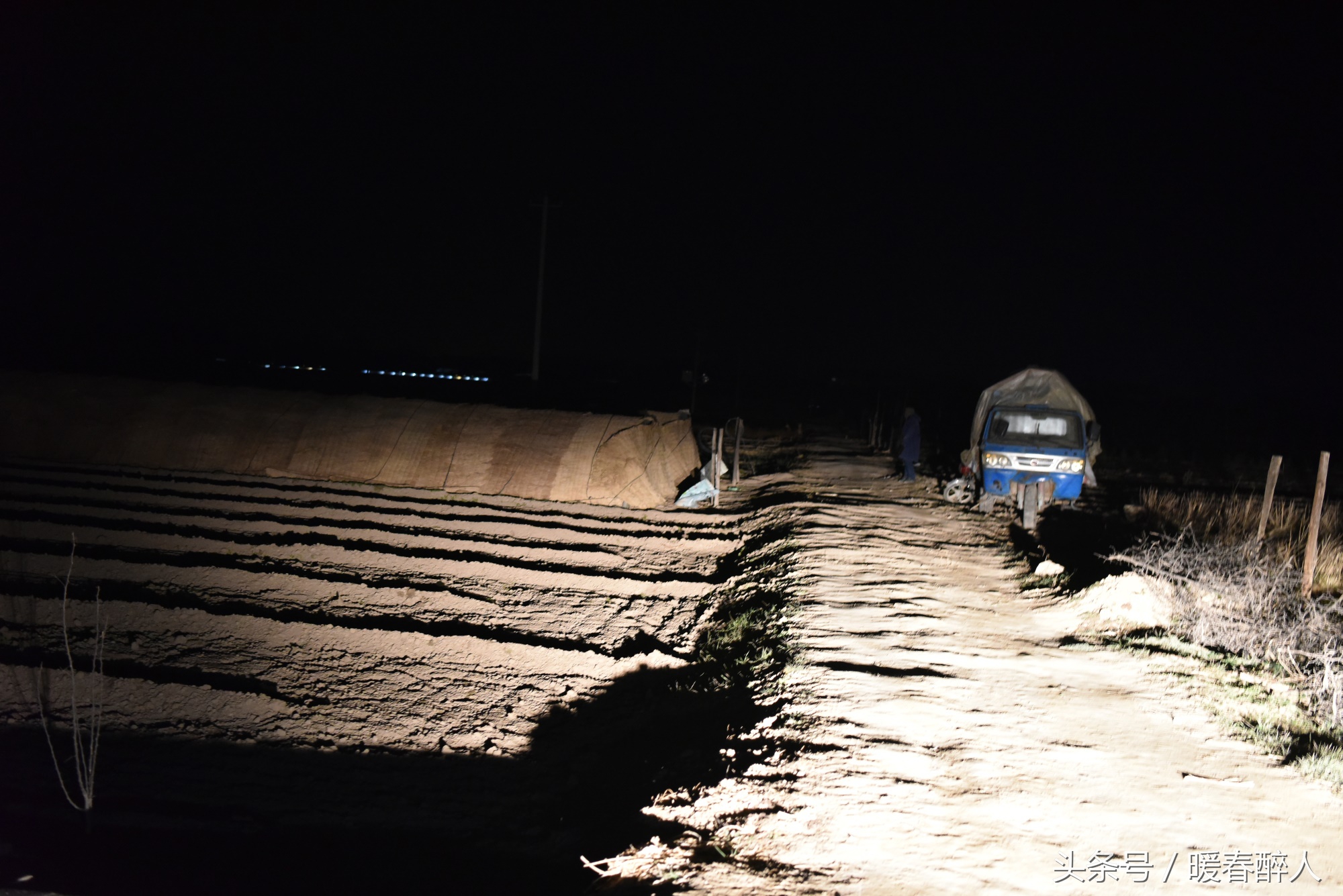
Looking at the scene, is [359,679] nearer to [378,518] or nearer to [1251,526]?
[378,518]

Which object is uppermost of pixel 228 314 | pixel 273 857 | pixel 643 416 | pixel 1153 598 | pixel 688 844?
pixel 228 314

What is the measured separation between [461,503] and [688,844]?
872 centimetres

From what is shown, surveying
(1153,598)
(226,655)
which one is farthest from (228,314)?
(1153,598)

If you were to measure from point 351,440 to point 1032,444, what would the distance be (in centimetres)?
1101

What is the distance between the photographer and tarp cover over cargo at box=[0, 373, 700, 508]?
1241 cm

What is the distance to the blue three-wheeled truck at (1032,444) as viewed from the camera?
39.2ft

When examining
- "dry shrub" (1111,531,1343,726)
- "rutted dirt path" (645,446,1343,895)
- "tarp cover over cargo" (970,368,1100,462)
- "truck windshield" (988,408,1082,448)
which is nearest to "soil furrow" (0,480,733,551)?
"rutted dirt path" (645,446,1343,895)

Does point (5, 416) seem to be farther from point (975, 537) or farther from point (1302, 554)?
point (1302, 554)

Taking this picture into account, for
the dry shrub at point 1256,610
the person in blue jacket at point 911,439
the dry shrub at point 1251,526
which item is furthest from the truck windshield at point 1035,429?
the person in blue jacket at point 911,439

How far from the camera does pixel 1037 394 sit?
42.2 ft

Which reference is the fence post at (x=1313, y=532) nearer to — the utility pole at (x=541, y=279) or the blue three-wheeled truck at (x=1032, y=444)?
the blue three-wheeled truck at (x=1032, y=444)

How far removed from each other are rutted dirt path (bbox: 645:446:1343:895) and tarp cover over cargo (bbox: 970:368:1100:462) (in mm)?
5702

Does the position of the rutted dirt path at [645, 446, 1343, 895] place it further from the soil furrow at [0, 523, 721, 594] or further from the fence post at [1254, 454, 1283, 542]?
the fence post at [1254, 454, 1283, 542]

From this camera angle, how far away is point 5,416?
1334 centimetres
